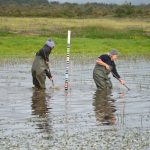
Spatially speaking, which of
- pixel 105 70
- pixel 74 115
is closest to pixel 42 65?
pixel 105 70

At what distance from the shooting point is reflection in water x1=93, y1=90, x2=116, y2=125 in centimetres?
1531

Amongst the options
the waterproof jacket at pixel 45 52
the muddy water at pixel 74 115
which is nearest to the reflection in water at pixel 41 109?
the muddy water at pixel 74 115

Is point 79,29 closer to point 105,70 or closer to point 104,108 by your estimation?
point 105,70

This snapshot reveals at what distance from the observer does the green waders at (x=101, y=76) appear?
71.1ft

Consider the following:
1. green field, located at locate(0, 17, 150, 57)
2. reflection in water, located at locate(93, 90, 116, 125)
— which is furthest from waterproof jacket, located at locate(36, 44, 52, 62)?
green field, located at locate(0, 17, 150, 57)

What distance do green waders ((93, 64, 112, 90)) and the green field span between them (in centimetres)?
1717

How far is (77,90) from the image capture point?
21984 millimetres

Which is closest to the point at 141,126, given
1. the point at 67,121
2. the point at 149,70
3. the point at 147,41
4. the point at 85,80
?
the point at 67,121

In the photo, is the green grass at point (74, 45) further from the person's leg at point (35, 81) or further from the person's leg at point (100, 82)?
the person's leg at point (100, 82)

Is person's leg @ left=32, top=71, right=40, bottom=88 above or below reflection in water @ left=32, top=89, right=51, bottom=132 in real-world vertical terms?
above

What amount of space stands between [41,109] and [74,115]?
132 centimetres

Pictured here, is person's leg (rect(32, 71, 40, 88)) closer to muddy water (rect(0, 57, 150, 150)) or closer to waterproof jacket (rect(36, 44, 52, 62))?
muddy water (rect(0, 57, 150, 150))

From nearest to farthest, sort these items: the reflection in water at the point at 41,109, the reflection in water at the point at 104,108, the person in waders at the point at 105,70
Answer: the reflection in water at the point at 41,109
the reflection in water at the point at 104,108
the person in waders at the point at 105,70

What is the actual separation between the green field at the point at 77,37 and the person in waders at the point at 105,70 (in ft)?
56.4
